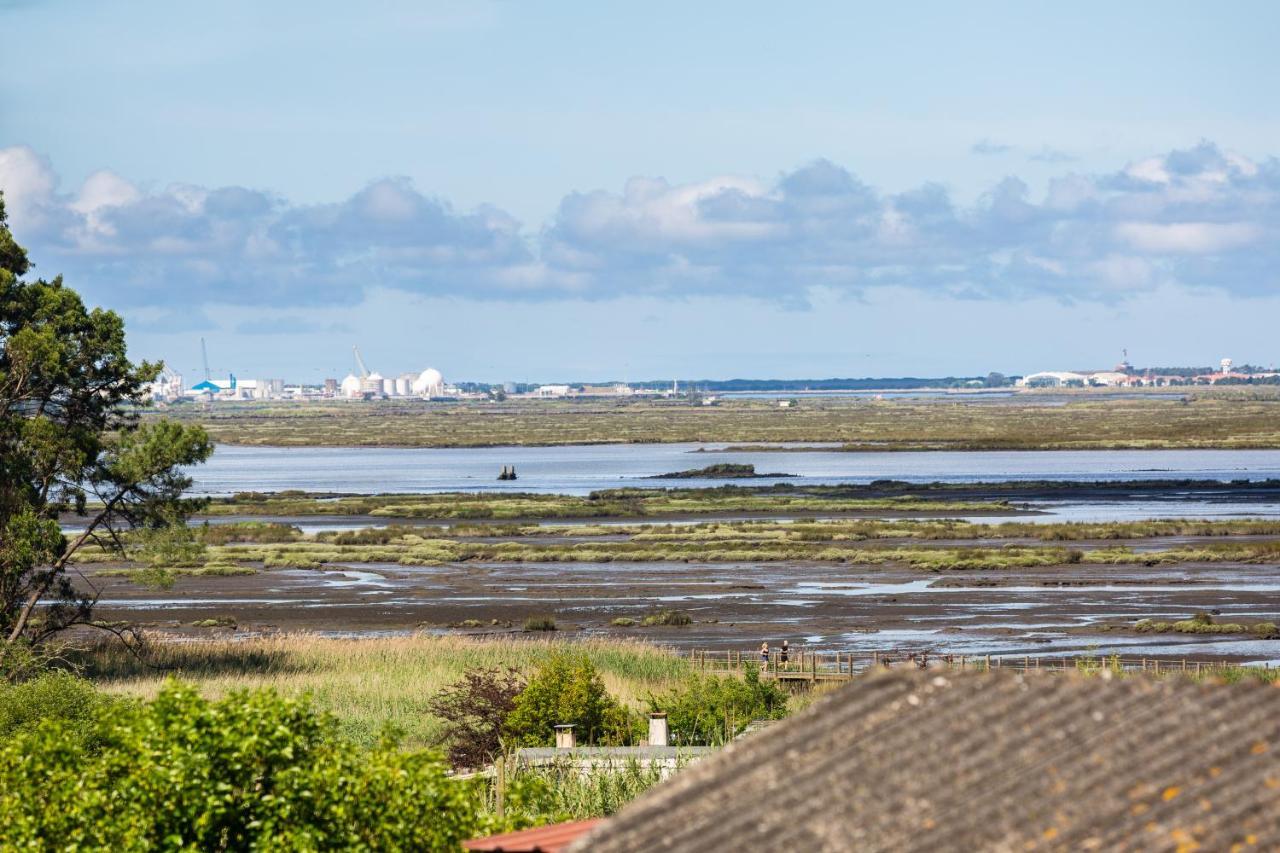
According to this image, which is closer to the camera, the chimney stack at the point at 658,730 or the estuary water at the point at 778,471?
the chimney stack at the point at 658,730

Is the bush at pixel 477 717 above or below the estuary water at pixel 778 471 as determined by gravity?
above

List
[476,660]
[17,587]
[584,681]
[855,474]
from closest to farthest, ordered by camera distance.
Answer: [584,681], [17,587], [476,660], [855,474]

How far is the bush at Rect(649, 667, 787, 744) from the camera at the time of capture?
3248 centimetres

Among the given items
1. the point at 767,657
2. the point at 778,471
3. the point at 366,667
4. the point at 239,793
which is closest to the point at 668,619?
the point at 767,657

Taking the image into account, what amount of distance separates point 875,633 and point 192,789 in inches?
1777

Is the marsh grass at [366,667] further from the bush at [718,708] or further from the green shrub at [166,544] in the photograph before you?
the green shrub at [166,544]

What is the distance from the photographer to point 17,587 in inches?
1703

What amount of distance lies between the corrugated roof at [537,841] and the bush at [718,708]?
1956cm

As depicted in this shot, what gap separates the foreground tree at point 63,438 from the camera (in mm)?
43156

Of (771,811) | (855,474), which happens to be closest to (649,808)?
(771,811)

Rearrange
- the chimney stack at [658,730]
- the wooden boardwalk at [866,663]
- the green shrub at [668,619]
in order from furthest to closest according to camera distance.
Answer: the green shrub at [668,619] → the wooden boardwalk at [866,663] → the chimney stack at [658,730]

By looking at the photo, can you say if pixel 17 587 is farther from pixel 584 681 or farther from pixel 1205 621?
pixel 1205 621

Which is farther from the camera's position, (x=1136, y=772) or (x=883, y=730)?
(x=883, y=730)

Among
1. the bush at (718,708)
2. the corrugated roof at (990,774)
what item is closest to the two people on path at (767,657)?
the bush at (718,708)
